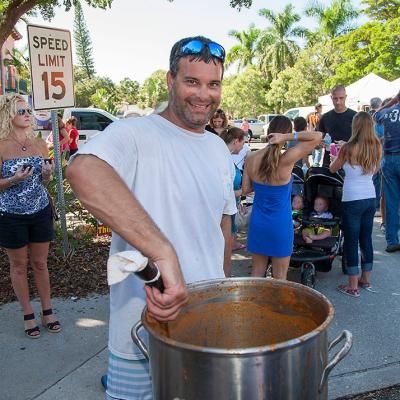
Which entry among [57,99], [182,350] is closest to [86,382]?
[182,350]

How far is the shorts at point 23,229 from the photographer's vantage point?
390 cm

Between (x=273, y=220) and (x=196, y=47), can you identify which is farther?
(x=273, y=220)

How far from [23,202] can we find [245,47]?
5450cm

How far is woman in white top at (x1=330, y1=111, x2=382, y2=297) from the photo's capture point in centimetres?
495

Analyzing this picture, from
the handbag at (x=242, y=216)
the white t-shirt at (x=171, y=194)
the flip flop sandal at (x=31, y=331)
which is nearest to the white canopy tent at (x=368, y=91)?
the handbag at (x=242, y=216)

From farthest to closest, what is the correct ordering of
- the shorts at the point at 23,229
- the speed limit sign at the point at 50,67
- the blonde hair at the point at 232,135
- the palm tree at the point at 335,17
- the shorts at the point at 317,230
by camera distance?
the palm tree at the point at 335,17, the blonde hair at the point at 232,135, the shorts at the point at 317,230, the speed limit sign at the point at 50,67, the shorts at the point at 23,229

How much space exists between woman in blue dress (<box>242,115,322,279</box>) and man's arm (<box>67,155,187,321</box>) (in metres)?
2.97

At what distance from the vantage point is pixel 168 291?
128 cm

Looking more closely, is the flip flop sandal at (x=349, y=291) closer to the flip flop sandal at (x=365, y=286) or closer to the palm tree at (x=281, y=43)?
the flip flop sandal at (x=365, y=286)

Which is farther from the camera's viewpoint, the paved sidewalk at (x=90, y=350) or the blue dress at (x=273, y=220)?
the blue dress at (x=273, y=220)

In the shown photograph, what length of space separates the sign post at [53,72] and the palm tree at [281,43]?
152 ft

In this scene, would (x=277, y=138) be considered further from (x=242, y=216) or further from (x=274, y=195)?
(x=242, y=216)

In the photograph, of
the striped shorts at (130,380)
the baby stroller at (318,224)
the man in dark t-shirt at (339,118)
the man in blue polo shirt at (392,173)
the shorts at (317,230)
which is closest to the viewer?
the striped shorts at (130,380)

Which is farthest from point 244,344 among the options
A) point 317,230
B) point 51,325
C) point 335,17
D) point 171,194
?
point 335,17
